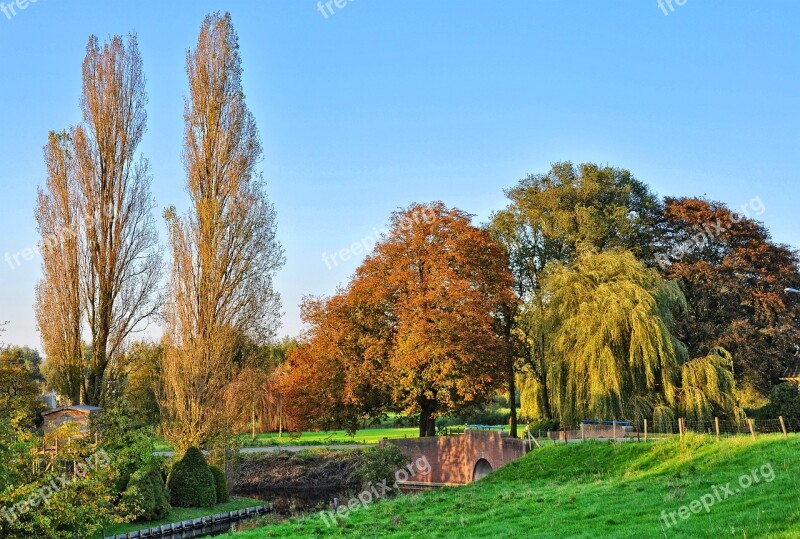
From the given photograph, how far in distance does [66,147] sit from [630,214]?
27.2 meters

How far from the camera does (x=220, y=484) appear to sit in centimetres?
2739

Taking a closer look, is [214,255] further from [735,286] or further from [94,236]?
[735,286]

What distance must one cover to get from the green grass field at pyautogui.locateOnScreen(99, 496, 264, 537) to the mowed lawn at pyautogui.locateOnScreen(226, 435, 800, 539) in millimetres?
6107

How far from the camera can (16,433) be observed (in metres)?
18.1

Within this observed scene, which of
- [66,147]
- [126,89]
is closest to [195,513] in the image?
[66,147]

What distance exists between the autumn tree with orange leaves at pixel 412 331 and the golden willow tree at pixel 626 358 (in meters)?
3.39

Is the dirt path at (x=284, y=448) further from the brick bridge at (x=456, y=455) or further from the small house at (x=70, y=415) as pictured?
the small house at (x=70, y=415)

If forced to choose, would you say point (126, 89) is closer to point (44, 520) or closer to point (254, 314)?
point (254, 314)

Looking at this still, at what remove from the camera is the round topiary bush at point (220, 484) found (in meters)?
27.2

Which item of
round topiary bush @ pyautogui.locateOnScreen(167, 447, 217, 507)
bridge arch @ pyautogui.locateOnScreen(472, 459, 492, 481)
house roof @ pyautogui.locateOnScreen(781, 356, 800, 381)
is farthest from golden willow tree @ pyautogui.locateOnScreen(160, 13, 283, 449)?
house roof @ pyautogui.locateOnScreen(781, 356, 800, 381)

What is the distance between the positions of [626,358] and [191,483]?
58.6ft

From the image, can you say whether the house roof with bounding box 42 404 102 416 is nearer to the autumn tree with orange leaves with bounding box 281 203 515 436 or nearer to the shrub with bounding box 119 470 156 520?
the shrub with bounding box 119 470 156 520

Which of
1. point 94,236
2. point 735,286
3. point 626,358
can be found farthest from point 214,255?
point 735,286

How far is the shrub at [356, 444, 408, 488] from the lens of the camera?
29094 mm
